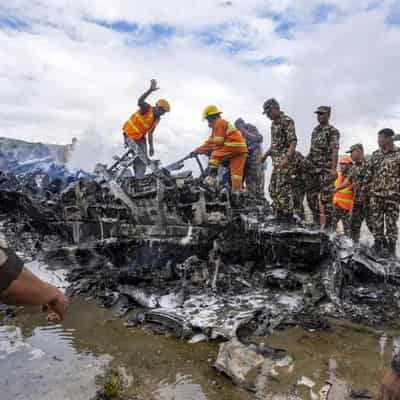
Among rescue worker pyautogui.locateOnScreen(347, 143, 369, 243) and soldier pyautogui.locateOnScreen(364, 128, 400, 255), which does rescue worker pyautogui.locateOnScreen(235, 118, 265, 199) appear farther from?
soldier pyautogui.locateOnScreen(364, 128, 400, 255)

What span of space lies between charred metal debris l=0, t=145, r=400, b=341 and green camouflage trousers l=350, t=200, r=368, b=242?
122 centimetres

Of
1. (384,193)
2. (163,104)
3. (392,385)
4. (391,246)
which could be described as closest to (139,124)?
(163,104)

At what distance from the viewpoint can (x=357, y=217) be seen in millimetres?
5699

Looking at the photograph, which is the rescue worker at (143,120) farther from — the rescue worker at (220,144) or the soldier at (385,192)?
the soldier at (385,192)

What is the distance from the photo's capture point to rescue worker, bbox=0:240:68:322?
134 cm

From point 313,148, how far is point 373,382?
11.9 ft

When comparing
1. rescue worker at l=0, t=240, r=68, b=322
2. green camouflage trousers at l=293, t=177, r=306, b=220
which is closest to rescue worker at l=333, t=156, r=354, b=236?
green camouflage trousers at l=293, t=177, r=306, b=220

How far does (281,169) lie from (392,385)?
420 centimetres

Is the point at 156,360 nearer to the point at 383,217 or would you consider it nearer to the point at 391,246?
the point at 391,246

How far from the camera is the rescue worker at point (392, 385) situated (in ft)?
4.46

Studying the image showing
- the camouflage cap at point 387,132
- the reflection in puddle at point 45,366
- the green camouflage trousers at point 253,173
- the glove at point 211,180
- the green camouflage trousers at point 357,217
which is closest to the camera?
the reflection in puddle at point 45,366

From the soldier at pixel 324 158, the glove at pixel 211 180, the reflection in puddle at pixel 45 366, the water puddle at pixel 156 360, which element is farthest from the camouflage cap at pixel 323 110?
the reflection in puddle at pixel 45 366

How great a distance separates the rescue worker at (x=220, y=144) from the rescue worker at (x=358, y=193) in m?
1.92

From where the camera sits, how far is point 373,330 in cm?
362
